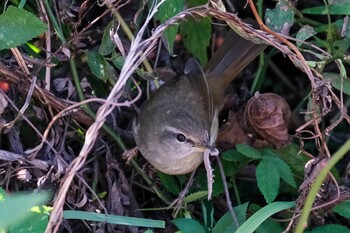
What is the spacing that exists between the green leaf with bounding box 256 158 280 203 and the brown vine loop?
12.1 inches

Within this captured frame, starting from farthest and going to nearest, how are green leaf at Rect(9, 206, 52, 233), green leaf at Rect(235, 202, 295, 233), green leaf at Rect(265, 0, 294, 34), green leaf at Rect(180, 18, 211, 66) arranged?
green leaf at Rect(180, 18, 211, 66), green leaf at Rect(265, 0, 294, 34), green leaf at Rect(235, 202, 295, 233), green leaf at Rect(9, 206, 52, 233)

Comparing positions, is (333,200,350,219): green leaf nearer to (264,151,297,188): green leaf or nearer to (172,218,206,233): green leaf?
(264,151,297,188): green leaf

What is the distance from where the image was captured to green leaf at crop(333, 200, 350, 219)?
241 centimetres

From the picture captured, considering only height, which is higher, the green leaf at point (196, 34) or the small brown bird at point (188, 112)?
the green leaf at point (196, 34)

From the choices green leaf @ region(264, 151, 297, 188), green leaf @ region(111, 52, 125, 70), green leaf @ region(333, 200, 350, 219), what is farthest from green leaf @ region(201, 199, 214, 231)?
green leaf @ region(111, 52, 125, 70)

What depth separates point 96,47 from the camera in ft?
9.64

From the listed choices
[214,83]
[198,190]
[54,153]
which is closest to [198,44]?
[214,83]

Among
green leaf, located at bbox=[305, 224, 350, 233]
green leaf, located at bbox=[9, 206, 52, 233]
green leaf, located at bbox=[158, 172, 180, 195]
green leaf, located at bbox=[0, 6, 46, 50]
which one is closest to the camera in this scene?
green leaf, located at bbox=[9, 206, 52, 233]

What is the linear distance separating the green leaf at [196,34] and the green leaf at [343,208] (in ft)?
3.46

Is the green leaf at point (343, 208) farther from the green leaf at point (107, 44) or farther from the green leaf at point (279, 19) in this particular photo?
the green leaf at point (107, 44)

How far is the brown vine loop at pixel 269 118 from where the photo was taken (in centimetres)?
281

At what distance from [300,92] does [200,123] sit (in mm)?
1075

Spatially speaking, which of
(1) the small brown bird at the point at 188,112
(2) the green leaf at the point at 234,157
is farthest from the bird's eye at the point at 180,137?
(2) the green leaf at the point at 234,157

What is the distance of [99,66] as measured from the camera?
2.68 metres
